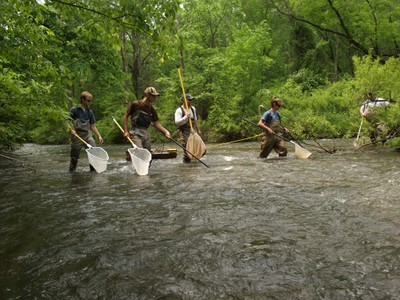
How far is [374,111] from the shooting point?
10.2 m

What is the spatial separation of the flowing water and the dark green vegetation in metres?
1.71

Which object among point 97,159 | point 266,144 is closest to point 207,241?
point 97,159

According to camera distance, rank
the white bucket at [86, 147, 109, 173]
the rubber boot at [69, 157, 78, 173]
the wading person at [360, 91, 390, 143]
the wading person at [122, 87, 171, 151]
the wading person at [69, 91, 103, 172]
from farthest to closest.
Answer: the wading person at [360, 91, 390, 143]
the rubber boot at [69, 157, 78, 173]
the wading person at [122, 87, 171, 151]
the wading person at [69, 91, 103, 172]
the white bucket at [86, 147, 109, 173]

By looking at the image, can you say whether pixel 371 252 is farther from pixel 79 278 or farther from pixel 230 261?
pixel 79 278

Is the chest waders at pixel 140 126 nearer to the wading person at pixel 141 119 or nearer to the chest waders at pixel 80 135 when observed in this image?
the wading person at pixel 141 119

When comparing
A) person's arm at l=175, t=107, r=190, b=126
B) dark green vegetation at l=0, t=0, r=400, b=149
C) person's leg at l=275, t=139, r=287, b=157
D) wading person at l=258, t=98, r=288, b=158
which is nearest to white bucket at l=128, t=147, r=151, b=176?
dark green vegetation at l=0, t=0, r=400, b=149

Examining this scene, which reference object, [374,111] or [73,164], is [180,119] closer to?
[73,164]

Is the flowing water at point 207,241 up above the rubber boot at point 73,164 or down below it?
above

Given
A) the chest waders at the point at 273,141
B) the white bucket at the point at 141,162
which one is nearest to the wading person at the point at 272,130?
the chest waders at the point at 273,141

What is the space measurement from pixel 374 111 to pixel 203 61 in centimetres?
1708

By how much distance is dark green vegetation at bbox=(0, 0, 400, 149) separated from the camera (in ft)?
16.6

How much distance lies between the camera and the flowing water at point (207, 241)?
2518 mm

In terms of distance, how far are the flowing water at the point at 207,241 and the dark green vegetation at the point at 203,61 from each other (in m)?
1.71

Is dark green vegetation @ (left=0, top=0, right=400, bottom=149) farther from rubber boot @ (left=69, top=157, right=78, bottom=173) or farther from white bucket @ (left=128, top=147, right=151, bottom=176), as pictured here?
white bucket @ (left=128, top=147, right=151, bottom=176)
